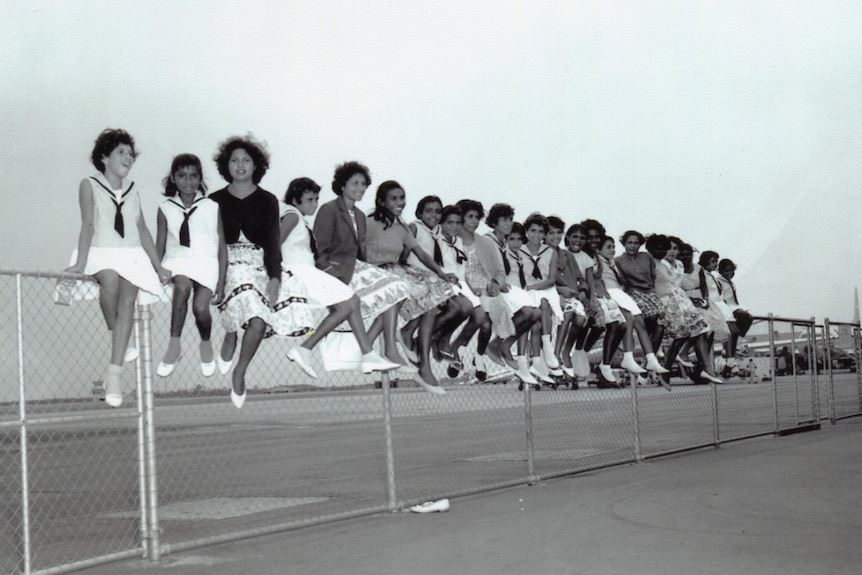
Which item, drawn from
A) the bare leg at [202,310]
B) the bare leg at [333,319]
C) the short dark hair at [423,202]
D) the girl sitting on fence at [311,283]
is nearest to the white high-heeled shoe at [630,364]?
the short dark hair at [423,202]

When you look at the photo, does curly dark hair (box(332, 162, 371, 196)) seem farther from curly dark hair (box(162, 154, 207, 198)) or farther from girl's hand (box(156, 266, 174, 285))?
girl's hand (box(156, 266, 174, 285))

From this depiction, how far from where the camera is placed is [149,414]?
7.20 m

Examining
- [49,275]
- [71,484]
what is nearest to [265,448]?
[71,484]

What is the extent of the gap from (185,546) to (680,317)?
7.90m

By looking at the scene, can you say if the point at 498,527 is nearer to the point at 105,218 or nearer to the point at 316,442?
the point at 105,218

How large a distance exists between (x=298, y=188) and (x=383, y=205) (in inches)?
42.6

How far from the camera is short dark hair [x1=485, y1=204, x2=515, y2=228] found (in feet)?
37.0

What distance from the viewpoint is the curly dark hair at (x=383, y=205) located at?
976 centimetres

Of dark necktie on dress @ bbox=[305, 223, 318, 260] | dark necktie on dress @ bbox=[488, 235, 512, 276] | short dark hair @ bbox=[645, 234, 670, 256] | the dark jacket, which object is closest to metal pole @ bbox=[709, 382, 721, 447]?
short dark hair @ bbox=[645, 234, 670, 256]

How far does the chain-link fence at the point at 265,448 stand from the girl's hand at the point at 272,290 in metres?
0.51

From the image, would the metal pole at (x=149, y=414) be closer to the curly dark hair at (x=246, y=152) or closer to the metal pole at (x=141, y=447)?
the metal pole at (x=141, y=447)

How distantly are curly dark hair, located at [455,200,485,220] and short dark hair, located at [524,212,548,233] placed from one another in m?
1.03

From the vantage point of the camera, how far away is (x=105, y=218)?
23.3ft

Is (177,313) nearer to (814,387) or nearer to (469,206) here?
(469,206)
